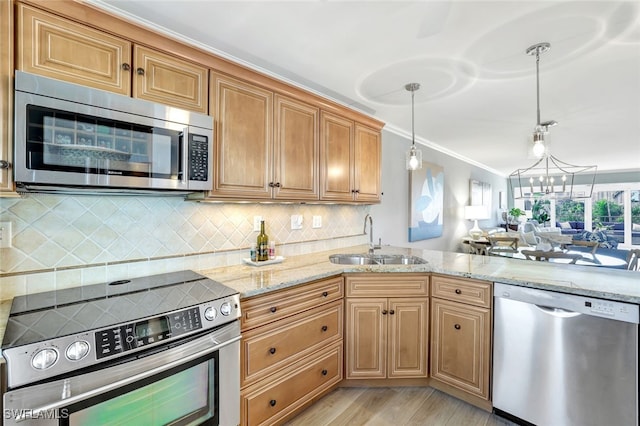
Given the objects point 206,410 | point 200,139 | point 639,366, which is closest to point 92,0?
point 200,139

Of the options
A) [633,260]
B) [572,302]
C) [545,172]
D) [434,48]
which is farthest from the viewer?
[545,172]

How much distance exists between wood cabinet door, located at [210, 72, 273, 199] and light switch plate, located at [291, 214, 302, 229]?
0.56 meters

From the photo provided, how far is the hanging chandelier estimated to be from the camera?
A: 197 centimetres

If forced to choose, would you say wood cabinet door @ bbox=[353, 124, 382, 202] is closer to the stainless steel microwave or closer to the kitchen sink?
the kitchen sink

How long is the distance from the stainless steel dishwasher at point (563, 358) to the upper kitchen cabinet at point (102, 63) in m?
2.31

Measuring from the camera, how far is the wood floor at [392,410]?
73.2 inches

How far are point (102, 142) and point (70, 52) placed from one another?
43 cm

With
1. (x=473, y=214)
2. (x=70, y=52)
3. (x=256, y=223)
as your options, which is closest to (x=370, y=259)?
(x=256, y=223)

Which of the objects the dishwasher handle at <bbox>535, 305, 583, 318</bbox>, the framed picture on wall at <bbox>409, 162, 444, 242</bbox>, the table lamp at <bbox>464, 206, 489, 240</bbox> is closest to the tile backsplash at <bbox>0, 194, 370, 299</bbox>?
the dishwasher handle at <bbox>535, 305, 583, 318</bbox>

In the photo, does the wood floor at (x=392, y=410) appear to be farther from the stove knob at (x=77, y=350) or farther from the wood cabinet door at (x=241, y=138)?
the wood cabinet door at (x=241, y=138)

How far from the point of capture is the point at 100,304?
1.31 meters

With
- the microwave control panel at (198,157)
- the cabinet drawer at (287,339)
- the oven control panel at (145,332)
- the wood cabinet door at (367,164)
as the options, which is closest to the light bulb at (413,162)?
the wood cabinet door at (367,164)

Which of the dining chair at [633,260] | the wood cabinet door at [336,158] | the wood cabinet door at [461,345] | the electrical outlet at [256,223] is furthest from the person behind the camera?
the dining chair at [633,260]

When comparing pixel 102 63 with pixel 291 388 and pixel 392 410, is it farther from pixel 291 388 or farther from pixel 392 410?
pixel 392 410
